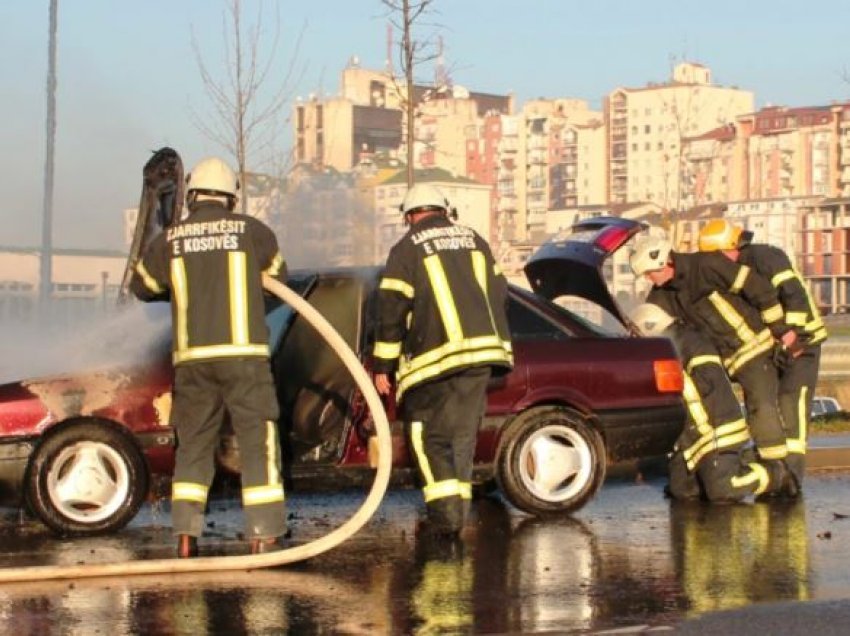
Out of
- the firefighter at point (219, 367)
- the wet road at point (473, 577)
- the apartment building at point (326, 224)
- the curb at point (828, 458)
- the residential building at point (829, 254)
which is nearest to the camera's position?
the wet road at point (473, 577)

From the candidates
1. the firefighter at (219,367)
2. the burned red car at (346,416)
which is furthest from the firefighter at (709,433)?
the firefighter at (219,367)

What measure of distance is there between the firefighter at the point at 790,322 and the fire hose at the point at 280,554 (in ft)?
9.74

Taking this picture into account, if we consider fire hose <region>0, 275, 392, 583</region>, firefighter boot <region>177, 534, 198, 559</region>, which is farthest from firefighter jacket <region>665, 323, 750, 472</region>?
firefighter boot <region>177, 534, 198, 559</region>

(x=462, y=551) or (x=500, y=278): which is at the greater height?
(x=500, y=278)

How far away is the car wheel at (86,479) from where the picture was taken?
8094 mm

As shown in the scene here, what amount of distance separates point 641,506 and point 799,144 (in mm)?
175467

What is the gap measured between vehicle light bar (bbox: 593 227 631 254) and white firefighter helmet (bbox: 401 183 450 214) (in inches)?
76.0

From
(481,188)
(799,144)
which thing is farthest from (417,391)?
(799,144)

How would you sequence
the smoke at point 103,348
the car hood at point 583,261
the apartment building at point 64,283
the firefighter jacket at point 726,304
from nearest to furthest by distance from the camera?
the smoke at point 103,348 → the firefighter jacket at point 726,304 → the car hood at point 583,261 → the apartment building at point 64,283

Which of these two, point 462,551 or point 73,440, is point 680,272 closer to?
point 462,551

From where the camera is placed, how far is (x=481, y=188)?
173 m

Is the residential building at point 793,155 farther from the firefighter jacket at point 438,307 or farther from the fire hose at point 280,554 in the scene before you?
the fire hose at point 280,554

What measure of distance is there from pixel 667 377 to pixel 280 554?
314 centimetres

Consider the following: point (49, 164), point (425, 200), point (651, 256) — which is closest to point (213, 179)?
point (425, 200)
